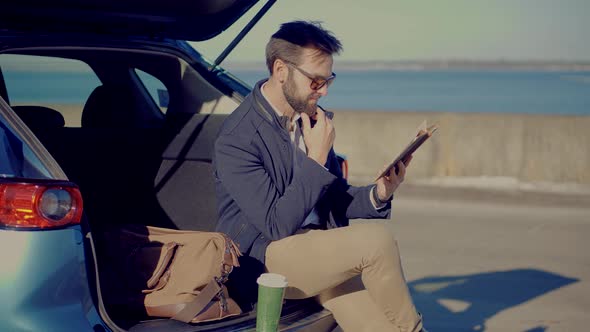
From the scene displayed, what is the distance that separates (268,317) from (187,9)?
145cm

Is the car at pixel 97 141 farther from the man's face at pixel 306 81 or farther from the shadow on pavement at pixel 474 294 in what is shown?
the shadow on pavement at pixel 474 294

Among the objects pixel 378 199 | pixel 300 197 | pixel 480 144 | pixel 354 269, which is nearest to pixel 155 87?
pixel 378 199

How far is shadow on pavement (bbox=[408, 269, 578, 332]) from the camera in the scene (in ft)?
17.5

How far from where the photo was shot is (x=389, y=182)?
3691mm

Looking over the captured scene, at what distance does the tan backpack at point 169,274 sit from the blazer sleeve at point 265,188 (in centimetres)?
19

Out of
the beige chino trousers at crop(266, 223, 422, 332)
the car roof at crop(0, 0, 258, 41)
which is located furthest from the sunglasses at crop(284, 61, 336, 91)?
the beige chino trousers at crop(266, 223, 422, 332)

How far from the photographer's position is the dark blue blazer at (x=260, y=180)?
10.5 ft

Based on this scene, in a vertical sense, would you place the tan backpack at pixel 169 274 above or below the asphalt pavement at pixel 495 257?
above

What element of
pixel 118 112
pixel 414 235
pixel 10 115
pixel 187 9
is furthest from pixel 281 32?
pixel 414 235

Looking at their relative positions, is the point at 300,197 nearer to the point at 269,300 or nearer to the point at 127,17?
the point at 269,300

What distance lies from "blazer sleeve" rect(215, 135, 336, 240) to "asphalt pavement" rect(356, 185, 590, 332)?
216 centimetres

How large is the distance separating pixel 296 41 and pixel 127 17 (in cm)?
69

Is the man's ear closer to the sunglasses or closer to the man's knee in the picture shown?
the sunglasses

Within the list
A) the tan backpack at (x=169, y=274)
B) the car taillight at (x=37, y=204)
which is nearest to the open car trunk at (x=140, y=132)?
the tan backpack at (x=169, y=274)
